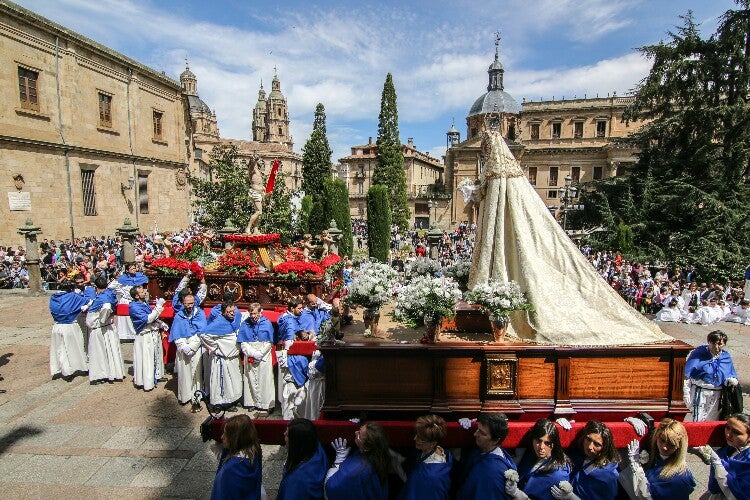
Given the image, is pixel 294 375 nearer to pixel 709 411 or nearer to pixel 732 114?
pixel 709 411

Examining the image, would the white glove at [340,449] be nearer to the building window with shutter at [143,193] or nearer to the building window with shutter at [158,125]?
the building window with shutter at [143,193]

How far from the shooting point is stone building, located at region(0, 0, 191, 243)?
2028 cm

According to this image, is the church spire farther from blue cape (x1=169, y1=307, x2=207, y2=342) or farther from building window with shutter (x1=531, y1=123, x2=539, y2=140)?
blue cape (x1=169, y1=307, x2=207, y2=342)

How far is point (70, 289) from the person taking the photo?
8398 millimetres

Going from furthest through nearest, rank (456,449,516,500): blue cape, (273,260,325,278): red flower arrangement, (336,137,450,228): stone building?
(336,137,450,228): stone building < (273,260,325,278): red flower arrangement < (456,449,516,500): blue cape

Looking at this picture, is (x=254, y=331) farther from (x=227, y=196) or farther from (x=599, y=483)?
(x=227, y=196)

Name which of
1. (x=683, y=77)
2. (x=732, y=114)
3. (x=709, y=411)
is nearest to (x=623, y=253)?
(x=732, y=114)

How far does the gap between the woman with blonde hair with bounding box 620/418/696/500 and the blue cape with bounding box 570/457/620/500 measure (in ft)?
0.65

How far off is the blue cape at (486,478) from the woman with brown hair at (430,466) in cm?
18

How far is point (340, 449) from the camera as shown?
12.5ft

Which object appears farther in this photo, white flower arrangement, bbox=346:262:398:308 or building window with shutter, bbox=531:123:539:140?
building window with shutter, bbox=531:123:539:140

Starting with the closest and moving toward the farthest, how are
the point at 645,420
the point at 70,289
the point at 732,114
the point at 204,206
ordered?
the point at 645,420 → the point at 70,289 → the point at 204,206 → the point at 732,114

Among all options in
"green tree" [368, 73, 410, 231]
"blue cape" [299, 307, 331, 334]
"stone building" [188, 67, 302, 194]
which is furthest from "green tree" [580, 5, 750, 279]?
"stone building" [188, 67, 302, 194]

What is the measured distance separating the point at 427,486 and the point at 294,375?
112 inches
